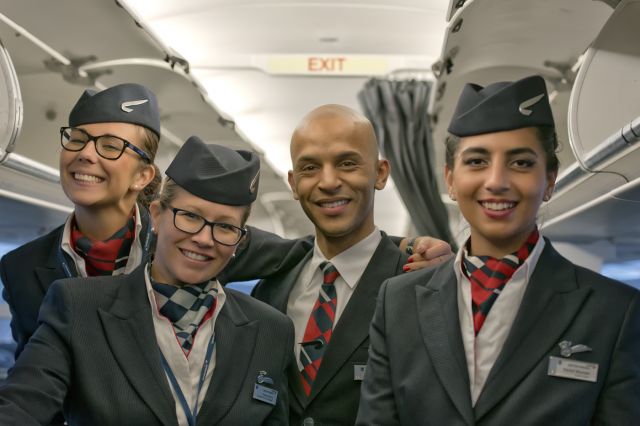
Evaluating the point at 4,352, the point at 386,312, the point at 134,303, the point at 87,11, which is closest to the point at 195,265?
the point at 134,303

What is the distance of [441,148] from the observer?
7320 mm

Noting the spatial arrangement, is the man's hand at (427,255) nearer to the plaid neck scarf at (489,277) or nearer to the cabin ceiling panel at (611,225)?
the plaid neck scarf at (489,277)

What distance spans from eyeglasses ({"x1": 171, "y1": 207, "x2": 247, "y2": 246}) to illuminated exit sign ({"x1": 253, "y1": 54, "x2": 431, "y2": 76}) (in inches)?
282

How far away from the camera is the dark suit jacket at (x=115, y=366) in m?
2.42

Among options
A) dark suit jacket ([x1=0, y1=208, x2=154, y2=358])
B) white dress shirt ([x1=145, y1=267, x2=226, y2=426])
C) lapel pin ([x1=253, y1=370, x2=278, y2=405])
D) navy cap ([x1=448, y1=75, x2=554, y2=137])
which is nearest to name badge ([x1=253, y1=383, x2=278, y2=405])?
lapel pin ([x1=253, y1=370, x2=278, y2=405])

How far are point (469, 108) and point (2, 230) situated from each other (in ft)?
14.6

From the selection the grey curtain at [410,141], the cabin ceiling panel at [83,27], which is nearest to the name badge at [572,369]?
the cabin ceiling panel at [83,27]

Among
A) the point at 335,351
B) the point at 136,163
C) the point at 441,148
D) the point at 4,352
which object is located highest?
the point at 441,148

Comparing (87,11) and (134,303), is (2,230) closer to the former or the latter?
(87,11)

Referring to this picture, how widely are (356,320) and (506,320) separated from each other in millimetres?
757

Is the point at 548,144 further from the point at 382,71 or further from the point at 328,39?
the point at 328,39

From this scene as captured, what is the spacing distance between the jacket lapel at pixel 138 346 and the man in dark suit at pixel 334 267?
62 centimetres

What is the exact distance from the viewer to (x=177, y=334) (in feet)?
8.71

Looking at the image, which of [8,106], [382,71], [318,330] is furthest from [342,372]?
[382,71]
